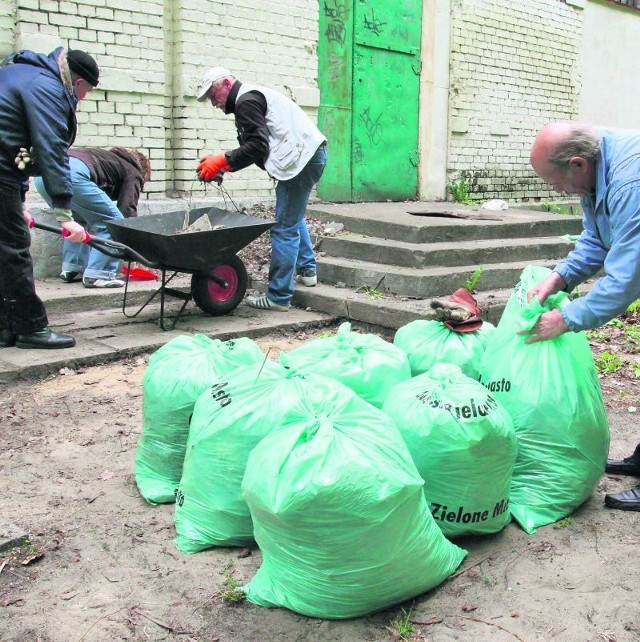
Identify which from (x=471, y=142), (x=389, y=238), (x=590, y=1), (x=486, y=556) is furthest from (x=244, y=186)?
(x=590, y=1)

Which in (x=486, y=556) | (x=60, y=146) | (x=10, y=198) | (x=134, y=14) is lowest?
(x=486, y=556)

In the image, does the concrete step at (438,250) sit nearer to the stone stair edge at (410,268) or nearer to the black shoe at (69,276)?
the stone stair edge at (410,268)

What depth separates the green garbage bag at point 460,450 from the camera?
8.65 feet

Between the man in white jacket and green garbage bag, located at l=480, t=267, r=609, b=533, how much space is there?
10.4 feet

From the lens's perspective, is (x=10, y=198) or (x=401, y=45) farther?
(x=401, y=45)

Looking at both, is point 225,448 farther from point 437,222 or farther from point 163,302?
point 437,222

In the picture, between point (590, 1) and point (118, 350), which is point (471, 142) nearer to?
point (590, 1)

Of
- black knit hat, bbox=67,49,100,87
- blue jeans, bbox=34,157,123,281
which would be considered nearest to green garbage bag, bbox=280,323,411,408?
black knit hat, bbox=67,49,100,87

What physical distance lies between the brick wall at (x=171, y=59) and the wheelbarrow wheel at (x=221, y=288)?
28.7 inches

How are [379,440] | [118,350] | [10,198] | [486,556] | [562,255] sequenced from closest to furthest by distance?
[379,440]
[486,556]
[10,198]
[118,350]
[562,255]

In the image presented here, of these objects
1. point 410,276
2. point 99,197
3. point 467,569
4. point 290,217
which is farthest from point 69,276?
point 467,569

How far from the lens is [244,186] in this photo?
7.96 meters

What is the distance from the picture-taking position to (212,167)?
5.68 metres

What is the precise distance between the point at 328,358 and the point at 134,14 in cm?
498
